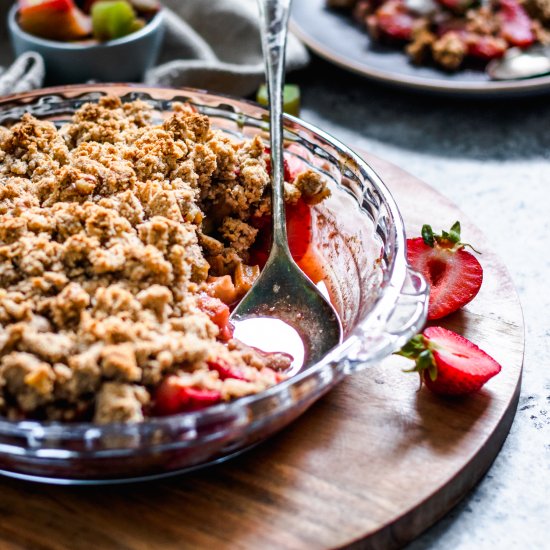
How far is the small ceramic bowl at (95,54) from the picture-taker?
213 centimetres

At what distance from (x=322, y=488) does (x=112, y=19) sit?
147cm

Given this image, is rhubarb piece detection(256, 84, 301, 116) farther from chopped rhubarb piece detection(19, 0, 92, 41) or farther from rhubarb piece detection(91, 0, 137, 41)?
chopped rhubarb piece detection(19, 0, 92, 41)

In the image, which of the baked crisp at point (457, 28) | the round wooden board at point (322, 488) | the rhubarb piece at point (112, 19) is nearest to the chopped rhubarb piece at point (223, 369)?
the round wooden board at point (322, 488)

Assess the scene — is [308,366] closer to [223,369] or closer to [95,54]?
[223,369]

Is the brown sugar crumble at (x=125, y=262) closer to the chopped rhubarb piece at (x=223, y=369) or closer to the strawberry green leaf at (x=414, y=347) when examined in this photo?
the chopped rhubarb piece at (x=223, y=369)

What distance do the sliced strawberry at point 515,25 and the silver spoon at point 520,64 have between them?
31 millimetres

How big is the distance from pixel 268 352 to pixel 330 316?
128 millimetres

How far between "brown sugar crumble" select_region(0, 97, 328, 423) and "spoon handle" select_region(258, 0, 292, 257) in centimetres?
3

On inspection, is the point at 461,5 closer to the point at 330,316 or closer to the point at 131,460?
the point at 330,316

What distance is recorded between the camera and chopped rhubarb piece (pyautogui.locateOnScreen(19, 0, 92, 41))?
2.13 m

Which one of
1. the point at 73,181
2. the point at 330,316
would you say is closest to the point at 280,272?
the point at 330,316

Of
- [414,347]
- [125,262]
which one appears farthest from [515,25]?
[125,262]

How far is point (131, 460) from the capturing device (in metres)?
1.08

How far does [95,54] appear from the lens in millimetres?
Result: 2135
